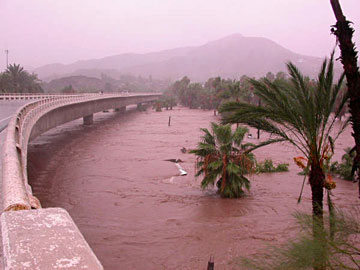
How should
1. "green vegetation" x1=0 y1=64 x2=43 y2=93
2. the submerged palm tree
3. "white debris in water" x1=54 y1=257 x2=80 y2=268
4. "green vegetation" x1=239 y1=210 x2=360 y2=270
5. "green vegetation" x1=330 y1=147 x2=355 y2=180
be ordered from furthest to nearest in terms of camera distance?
1. "green vegetation" x1=0 y1=64 x2=43 y2=93
2. "green vegetation" x1=330 y1=147 x2=355 y2=180
3. the submerged palm tree
4. "green vegetation" x1=239 y1=210 x2=360 y2=270
5. "white debris in water" x1=54 y1=257 x2=80 y2=268

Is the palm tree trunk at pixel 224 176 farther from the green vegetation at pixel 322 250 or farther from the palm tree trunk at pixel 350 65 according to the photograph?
the green vegetation at pixel 322 250

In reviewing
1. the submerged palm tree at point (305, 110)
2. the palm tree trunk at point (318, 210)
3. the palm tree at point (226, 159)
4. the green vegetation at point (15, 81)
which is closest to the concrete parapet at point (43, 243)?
the palm tree trunk at point (318, 210)

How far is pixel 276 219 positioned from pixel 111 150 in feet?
61.2

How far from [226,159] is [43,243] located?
13.6 meters

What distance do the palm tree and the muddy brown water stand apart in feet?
1.92

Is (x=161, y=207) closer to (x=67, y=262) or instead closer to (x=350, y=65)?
(x=350, y=65)

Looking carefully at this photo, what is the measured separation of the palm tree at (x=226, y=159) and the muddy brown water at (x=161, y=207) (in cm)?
59

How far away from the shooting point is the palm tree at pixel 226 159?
15.7m

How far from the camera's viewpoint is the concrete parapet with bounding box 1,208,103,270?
2.35 metres

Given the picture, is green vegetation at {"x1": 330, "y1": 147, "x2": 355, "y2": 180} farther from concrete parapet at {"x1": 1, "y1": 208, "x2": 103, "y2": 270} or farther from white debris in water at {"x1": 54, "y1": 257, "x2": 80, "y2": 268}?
white debris in water at {"x1": 54, "y1": 257, "x2": 80, "y2": 268}

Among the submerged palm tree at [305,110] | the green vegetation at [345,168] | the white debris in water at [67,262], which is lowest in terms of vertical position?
the green vegetation at [345,168]

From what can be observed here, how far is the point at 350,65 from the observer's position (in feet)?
22.6

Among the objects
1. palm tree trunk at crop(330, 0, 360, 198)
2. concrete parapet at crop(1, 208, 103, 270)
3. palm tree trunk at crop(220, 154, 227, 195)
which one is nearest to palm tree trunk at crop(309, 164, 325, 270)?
palm tree trunk at crop(330, 0, 360, 198)

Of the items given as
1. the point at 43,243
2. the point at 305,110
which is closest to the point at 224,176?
the point at 305,110
